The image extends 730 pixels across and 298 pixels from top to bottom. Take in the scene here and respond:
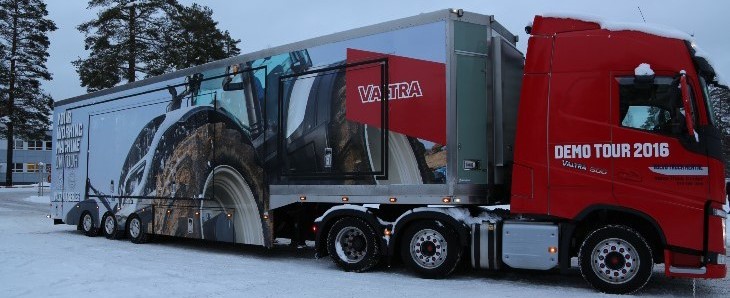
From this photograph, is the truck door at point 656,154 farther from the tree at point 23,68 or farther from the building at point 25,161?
the building at point 25,161

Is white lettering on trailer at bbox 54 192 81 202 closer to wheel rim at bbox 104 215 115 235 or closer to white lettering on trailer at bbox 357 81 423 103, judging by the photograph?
wheel rim at bbox 104 215 115 235

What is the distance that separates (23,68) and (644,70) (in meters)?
55.9

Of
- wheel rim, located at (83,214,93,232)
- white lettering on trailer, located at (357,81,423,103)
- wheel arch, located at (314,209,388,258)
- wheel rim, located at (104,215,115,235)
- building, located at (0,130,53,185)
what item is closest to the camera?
white lettering on trailer, located at (357,81,423,103)

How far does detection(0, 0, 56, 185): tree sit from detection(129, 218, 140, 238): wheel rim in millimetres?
45782

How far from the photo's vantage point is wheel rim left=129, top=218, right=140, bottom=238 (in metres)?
13.7

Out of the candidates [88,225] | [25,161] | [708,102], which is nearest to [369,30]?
[708,102]

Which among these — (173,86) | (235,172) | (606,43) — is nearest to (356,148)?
(235,172)

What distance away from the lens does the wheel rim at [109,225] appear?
14.5m

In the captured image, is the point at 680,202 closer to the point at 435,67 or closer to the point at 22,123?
the point at 435,67

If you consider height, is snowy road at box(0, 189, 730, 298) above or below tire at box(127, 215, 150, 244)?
below

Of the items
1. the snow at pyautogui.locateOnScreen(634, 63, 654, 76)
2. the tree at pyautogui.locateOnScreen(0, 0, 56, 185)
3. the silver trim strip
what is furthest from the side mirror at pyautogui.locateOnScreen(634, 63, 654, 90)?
the tree at pyautogui.locateOnScreen(0, 0, 56, 185)

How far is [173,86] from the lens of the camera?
12.9 m

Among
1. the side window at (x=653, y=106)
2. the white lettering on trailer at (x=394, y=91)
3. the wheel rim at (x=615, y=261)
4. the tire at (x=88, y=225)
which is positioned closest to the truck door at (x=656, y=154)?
the side window at (x=653, y=106)

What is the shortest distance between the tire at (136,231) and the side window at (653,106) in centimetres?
963
